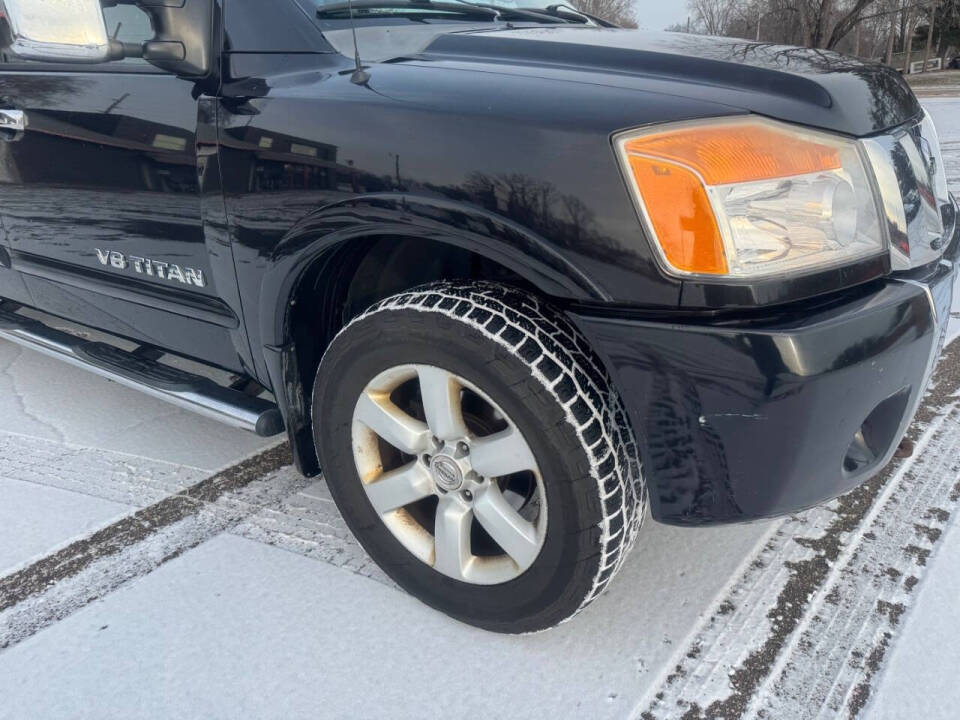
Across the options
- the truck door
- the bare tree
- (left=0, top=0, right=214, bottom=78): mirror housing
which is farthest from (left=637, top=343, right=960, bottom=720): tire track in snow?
the bare tree

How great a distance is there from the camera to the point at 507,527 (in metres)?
1.59

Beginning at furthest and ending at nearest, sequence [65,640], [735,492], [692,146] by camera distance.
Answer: [65,640] < [735,492] < [692,146]

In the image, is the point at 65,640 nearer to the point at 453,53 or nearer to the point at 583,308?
the point at 583,308

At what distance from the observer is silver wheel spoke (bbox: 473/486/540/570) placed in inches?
62.1

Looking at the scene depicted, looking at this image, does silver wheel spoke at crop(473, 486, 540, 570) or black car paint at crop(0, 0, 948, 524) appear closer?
black car paint at crop(0, 0, 948, 524)

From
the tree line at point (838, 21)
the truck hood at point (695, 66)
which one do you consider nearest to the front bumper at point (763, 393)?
the truck hood at point (695, 66)

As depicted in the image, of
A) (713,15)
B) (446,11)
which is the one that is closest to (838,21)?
(713,15)

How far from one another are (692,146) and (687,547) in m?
1.13

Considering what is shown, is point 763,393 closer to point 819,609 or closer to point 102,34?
point 819,609

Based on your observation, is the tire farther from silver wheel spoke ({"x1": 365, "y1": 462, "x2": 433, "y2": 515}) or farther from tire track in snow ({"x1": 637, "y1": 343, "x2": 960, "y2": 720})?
tire track in snow ({"x1": 637, "y1": 343, "x2": 960, "y2": 720})

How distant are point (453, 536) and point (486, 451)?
0.24m

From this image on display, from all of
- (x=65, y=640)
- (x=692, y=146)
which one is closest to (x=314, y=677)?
(x=65, y=640)

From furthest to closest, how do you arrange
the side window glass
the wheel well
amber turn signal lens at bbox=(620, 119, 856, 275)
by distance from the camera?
the side window glass, the wheel well, amber turn signal lens at bbox=(620, 119, 856, 275)

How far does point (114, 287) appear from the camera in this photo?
2332mm
